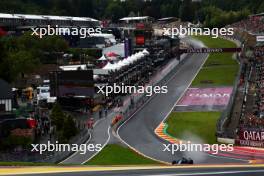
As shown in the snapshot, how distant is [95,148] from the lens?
29734 millimetres

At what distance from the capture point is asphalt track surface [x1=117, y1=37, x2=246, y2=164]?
2766 cm

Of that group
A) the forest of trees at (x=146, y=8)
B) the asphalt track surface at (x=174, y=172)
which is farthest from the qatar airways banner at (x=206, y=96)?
the forest of trees at (x=146, y=8)

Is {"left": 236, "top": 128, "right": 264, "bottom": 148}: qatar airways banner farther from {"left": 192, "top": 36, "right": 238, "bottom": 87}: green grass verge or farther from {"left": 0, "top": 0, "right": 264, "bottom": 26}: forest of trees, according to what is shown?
{"left": 0, "top": 0, "right": 264, "bottom": 26}: forest of trees

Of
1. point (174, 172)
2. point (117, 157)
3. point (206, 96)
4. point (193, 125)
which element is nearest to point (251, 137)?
point (117, 157)

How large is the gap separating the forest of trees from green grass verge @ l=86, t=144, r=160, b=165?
74465 mm

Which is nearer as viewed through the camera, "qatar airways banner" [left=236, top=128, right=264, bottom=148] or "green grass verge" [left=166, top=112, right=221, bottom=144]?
"qatar airways banner" [left=236, top=128, right=264, bottom=148]

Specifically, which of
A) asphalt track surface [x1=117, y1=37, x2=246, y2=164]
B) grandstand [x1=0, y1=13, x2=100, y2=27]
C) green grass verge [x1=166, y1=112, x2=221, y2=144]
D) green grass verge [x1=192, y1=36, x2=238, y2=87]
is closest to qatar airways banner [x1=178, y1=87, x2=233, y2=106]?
asphalt track surface [x1=117, y1=37, x2=246, y2=164]

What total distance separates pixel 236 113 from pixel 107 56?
25071 millimetres

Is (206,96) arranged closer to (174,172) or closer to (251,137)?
(251,137)

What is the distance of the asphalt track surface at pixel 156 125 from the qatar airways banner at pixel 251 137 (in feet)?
7.88

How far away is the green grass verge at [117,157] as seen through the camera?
27.0 meters

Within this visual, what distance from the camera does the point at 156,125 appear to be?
119 ft

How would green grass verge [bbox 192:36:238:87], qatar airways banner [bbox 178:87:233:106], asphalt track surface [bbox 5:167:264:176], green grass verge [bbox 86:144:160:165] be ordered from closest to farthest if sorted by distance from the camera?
asphalt track surface [bbox 5:167:264:176]
green grass verge [bbox 86:144:160:165]
qatar airways banner [bbox 178:87:233:106]
green grass verge [bbox 192:36:238:87]

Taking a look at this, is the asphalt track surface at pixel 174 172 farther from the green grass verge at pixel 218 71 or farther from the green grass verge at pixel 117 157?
the green grass verge at pixel 218 71
